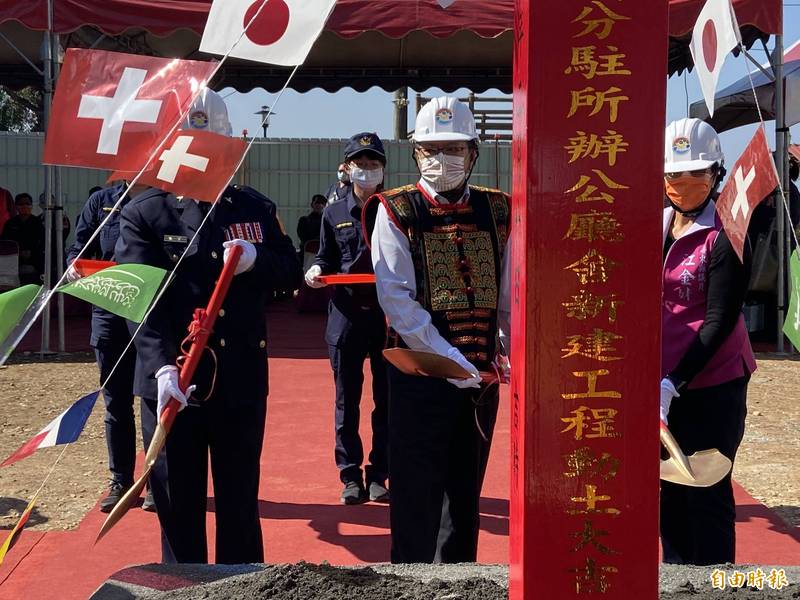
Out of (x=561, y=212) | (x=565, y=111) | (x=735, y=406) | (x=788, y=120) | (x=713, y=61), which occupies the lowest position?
(x=735, y=406)

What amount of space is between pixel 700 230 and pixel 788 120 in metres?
6.85

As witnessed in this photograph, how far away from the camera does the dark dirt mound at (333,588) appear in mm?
2600

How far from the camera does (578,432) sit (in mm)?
2182

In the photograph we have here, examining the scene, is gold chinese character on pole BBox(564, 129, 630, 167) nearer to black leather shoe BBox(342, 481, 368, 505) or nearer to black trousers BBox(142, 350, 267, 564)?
black trousers BBox(142, 350, 267, 564)

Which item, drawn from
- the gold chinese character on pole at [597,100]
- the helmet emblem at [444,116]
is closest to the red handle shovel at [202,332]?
the helmet emblem at [444,116]

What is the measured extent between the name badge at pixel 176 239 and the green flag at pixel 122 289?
1.67ft

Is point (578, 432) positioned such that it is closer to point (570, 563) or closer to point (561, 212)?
point (570, 563)

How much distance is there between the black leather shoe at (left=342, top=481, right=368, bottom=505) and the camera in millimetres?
4988

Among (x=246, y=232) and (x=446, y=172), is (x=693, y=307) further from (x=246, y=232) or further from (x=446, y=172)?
(x=246, y=232)

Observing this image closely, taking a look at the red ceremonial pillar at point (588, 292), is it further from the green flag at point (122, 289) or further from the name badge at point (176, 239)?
the name badge at point (176, 239)

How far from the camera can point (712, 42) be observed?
2.92 m

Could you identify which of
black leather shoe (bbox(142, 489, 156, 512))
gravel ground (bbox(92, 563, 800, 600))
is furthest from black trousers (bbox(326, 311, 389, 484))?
gravel ground (bbox(92, 563, 800, 600))

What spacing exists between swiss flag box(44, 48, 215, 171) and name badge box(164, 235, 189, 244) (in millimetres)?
574

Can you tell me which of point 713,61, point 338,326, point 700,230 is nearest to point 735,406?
point 700,230
